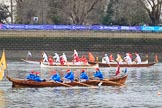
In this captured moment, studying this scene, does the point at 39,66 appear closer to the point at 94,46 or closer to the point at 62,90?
the point at 94,46

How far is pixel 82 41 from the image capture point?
331 feet

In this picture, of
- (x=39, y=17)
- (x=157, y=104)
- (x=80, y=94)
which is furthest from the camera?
(x=39, y=17)

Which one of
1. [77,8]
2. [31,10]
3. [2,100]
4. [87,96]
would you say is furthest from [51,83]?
[31,10]

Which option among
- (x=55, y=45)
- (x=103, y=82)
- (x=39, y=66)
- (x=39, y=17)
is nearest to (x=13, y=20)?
(x=39, y=17)

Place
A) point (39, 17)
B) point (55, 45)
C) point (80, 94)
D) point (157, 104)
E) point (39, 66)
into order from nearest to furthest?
point (157, 104) < point (80, 94) < point (39, 66) < point (55, 45) < point (39, 17)

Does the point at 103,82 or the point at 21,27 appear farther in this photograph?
the point at 21,27

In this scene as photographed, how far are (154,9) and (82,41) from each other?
54.7ft

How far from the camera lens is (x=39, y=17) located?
4648 inches

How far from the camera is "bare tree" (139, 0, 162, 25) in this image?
11075 centimetres

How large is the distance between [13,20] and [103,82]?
65.7 m

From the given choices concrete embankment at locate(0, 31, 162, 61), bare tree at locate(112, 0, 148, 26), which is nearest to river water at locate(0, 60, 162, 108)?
concrete embankment at locate(0, 31, 162, 61)

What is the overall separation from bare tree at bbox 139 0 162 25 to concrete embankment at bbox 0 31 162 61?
9.34m

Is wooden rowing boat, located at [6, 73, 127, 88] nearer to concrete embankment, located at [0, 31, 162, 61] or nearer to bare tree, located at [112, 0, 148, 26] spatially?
concrete embankment, located at [0, 31, 162, 61]

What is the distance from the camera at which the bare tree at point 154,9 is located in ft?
363
